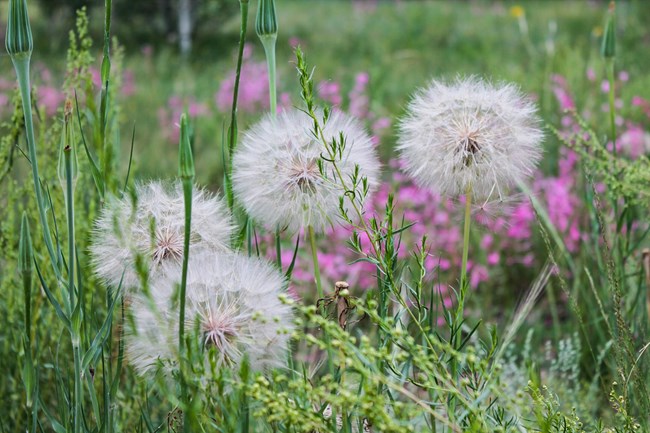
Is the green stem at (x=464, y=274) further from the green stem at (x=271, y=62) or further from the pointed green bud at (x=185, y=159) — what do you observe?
the pointed green bud at (x=185, y=159)

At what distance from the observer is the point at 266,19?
1.31m

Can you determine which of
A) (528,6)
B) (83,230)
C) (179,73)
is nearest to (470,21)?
(528,6)

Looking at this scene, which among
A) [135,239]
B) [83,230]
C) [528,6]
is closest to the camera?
[135,239]

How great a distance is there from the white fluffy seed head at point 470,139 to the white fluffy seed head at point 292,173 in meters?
0.09

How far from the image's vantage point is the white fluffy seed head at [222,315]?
114 centimetres

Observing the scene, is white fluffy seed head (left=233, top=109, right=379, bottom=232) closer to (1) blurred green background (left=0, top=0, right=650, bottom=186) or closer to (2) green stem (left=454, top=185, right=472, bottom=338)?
(2) green stem (left=454, top=185, right=472, bottom=338)

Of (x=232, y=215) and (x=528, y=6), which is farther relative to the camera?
(x=528, y=6)

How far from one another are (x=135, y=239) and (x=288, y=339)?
0.32 meters

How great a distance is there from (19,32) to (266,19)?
0.38 meters

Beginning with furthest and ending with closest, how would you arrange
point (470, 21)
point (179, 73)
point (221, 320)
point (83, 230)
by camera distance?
point (470, 21) < point (179, 73) < point (83, 230) < point (221, 320)

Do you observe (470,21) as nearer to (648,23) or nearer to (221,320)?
(648,23)

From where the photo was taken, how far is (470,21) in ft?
41.3

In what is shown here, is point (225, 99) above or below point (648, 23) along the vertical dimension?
below

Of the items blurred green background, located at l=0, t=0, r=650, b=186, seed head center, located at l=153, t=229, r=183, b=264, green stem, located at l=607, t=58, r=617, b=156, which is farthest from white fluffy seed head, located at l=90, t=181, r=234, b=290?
blurred green background, located at l=0, t=0, r=650, b=186
